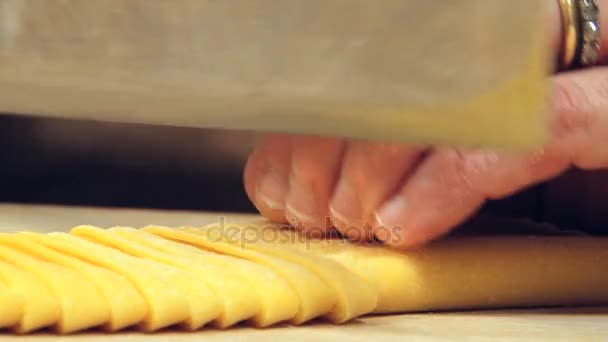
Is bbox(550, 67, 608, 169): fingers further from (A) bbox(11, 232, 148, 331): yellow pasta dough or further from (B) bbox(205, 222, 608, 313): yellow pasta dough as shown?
(A) bbox(11, 232, 148, 331): yellow pasta dough

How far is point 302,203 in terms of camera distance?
3.68ft

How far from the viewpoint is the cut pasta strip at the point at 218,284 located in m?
0.82

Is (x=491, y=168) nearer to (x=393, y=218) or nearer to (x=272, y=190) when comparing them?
(x=393, y=218)

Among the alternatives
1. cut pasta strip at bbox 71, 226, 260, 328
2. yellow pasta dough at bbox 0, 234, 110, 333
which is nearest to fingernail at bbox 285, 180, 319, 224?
cut pasta strip at bbox 71, 226, 260, 328

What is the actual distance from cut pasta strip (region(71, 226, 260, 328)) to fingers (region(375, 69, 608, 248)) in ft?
0.83

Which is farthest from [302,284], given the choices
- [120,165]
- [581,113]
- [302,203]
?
[120,165]

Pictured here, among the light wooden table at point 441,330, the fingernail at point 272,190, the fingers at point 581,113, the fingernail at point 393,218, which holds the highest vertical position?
the fingers at point 581,113

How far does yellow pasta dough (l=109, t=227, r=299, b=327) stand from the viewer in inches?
33.0

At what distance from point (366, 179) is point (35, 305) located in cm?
45

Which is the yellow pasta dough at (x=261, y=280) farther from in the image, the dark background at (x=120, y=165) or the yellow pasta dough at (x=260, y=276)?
the dark background at (x=120, y=165)

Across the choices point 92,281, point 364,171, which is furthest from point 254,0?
point 364,171

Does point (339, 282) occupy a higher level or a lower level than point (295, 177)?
lower

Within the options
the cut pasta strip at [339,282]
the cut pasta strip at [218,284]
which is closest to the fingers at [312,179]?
the cut pasta strip at [339,282]

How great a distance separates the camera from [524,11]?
60 cm
